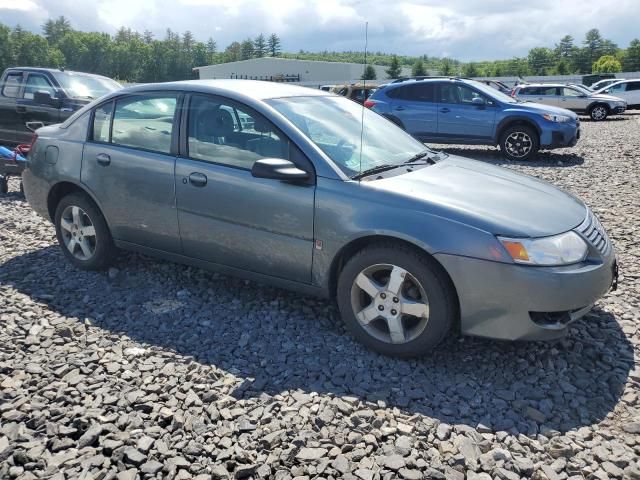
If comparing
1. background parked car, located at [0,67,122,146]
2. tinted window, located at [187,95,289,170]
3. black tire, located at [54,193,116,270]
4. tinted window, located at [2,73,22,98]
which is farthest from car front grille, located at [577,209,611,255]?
tinted window, located at [2,73,22,98]

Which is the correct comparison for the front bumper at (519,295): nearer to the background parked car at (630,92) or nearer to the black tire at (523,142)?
the black tire at (523,142)

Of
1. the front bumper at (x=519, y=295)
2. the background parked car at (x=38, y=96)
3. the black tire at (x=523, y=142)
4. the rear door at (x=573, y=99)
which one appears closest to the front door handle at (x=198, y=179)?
the front bumper at (x=519, y=295)

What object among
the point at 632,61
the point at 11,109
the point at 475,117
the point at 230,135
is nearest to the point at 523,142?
the point at 475,117

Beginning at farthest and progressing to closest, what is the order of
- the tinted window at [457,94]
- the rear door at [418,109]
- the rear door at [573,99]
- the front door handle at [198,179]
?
the rear door at [573,99]
the rear door at [418,109]
the tinted window at [457,94]
the front door handle at [198,179]

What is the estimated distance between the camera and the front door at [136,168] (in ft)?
13.9

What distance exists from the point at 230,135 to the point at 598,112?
955 inches

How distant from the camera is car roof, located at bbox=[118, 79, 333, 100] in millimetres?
4133

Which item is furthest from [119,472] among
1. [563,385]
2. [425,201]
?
[563,385]

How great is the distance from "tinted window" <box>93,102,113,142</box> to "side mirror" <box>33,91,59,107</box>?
617cm

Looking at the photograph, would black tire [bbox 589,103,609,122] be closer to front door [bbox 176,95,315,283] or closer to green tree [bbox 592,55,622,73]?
front door [bbox 176,95,315,283]

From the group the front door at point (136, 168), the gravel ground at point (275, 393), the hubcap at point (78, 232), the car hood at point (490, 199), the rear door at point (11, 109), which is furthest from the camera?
the rear door at point (11, 109)

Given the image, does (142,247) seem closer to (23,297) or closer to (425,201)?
(23,297)

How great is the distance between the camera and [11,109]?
34.9 ft

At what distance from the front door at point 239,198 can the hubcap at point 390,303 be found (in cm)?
40
